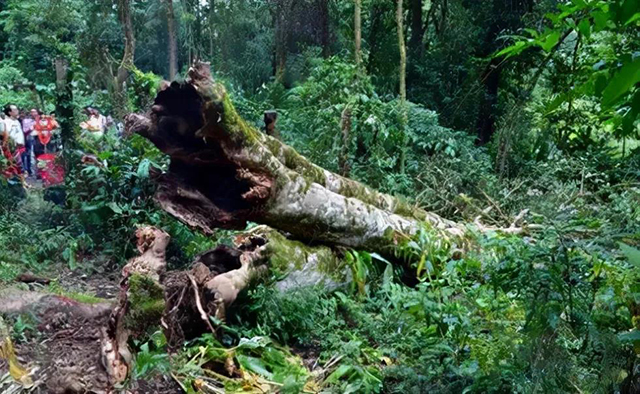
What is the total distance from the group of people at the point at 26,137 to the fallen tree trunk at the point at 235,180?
6.35 meters

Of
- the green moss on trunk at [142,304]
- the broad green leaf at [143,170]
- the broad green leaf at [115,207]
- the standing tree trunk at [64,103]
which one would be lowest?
the broad green leaf at [115,207]

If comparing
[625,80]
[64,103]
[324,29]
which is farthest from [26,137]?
[625,80]

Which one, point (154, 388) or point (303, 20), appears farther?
point (303, 20)

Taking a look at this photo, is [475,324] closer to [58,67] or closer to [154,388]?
[154,388]

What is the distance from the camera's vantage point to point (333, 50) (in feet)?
43.3

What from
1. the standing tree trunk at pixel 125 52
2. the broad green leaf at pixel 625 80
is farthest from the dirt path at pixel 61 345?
the standing tree trunk at pixel 125 52

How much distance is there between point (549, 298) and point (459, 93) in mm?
10326

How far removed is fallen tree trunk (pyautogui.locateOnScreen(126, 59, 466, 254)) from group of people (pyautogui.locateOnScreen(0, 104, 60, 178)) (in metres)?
6.35

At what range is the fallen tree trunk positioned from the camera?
4.58 metres

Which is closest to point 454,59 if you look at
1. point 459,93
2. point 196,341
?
point 459,93

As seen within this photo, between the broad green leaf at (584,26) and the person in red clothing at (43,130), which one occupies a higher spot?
the broad green leaf at (584,26)

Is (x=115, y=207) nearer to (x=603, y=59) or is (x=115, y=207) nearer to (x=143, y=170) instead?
(x=143, y=170)

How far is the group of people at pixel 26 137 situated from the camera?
10805mm

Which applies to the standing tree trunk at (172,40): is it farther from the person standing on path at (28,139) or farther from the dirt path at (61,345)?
the dirt path at (61,345)
